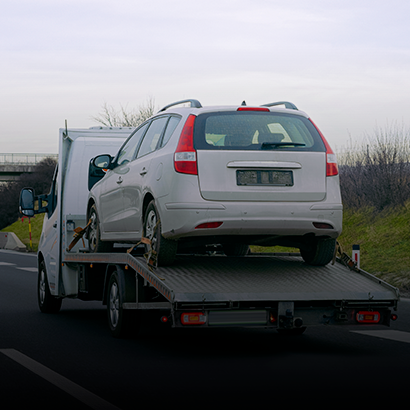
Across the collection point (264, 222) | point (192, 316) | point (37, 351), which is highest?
point (264, 222)

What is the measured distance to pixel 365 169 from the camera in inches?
1045

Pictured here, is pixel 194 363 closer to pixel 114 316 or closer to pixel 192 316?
pixel 192 316

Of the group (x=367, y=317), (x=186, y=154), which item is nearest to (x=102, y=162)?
(x=186, y=154)

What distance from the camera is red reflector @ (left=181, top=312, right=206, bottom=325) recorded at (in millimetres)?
7297

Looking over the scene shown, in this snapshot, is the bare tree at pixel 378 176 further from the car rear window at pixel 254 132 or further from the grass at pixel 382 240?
the car rear window at pixel 254 132

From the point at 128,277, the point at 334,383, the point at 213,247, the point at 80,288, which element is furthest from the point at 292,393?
the point at 80,288

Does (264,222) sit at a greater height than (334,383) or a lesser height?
greater

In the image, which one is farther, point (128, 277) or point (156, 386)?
point (128, 277)

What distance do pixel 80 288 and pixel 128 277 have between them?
2.13 meters

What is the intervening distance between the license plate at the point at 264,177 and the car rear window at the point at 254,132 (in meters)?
0.25

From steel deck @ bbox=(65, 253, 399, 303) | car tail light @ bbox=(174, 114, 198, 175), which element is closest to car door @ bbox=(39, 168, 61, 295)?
steel deck @ bbox=(65, 253, 399, 303)

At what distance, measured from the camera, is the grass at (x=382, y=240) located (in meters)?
17.3

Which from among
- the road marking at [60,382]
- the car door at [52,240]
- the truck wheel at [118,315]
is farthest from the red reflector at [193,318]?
the car door at [52,240]

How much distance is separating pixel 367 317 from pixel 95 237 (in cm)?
405
